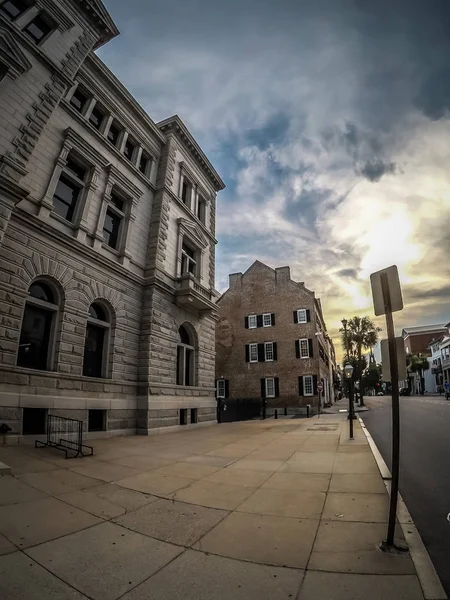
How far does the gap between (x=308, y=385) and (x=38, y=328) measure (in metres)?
28.3

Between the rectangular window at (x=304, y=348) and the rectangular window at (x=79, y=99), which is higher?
the rectangular window at (x=79, y=99)

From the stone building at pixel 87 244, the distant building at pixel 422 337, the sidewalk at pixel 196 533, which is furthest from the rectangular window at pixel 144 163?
the distant building at pixel 422 337

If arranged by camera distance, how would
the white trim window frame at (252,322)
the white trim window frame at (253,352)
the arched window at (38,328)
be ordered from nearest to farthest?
the arched window at (38,328) < the white trim window frame at (253,352) < the white trim window frame at (252,322)

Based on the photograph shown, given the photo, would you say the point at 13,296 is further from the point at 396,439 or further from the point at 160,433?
the point at 396,439

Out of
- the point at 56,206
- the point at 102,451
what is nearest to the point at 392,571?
the point at 102,451

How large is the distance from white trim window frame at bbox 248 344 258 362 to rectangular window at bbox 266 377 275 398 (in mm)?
2733

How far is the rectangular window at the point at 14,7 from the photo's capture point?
39.8 feet

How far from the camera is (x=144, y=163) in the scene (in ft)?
61.6

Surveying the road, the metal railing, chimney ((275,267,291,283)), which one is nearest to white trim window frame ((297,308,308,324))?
chimney ((275,267,291,283))

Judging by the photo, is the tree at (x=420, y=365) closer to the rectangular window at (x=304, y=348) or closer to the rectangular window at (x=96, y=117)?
the rectangular window at (x=304, y=348)

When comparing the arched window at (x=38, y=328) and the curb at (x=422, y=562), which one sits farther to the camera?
the arched window at (x=38, y=328)

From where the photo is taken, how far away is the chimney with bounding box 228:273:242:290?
132ft

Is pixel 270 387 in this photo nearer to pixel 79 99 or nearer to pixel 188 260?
pixel 188 260

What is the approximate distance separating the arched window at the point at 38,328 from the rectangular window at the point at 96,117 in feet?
29.6
